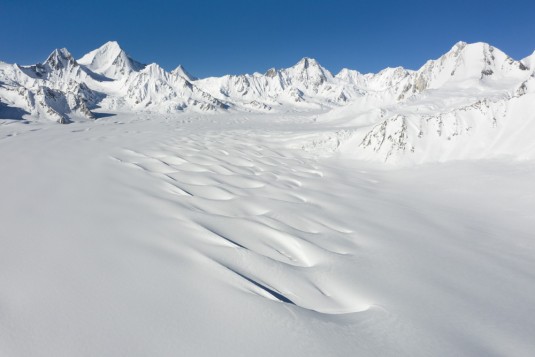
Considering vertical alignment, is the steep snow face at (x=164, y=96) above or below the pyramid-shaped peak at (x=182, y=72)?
below

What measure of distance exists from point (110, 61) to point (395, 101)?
151 m

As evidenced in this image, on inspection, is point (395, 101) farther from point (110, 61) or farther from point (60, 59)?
point (110, 61)

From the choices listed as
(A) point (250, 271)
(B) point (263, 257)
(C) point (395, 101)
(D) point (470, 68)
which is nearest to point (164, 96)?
(C) point (395, 101)

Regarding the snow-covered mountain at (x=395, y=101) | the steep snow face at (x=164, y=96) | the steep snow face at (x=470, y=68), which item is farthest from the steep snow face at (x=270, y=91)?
the steep snow face at (x=470, y=68)

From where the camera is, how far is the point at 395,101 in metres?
49.4

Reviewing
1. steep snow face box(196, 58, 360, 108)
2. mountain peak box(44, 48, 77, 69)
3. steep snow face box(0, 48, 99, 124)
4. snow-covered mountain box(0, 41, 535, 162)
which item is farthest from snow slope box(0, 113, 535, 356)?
steep snow face box(196, 58, 360, 108)

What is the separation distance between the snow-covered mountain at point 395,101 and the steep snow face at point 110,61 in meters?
0.48

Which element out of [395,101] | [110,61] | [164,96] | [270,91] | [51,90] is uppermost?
[110,61]

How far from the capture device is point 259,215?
5.64 meters

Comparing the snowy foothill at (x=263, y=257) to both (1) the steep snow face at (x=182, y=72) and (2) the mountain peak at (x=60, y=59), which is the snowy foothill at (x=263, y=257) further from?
(1) the steep snow face at (x=182, y=72)

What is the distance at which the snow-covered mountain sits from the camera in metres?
12.4

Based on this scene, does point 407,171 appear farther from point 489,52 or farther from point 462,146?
point 489,52

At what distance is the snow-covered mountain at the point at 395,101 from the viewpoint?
12383 millimetres

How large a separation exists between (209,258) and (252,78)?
190085 mm
